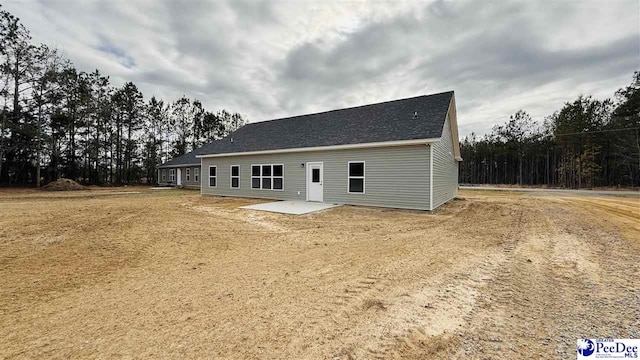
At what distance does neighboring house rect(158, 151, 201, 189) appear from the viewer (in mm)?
25639

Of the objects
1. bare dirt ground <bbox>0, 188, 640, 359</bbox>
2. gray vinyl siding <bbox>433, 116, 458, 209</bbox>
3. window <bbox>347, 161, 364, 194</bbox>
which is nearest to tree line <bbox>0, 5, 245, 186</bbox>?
bare dirt ground <bbox>0, 188, 640, 359</bbox>

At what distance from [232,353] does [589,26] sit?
15608 millimetres

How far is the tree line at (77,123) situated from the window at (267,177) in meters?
18.5

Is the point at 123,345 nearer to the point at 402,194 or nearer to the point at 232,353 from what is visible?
the point at 232,353

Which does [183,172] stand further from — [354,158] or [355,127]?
[354,158]

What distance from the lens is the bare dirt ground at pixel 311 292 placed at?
221 cm

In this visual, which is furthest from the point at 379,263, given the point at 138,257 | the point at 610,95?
the point at 610,95

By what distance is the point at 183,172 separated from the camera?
27141 millimetres

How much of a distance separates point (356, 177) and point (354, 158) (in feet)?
2.63

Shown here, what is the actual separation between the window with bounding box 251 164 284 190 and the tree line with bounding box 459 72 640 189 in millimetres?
31235

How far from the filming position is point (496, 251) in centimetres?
503

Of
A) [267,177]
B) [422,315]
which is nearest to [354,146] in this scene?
[267,177]

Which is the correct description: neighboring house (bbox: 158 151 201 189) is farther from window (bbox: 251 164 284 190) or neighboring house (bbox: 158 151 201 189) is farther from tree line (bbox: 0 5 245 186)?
window (bbox: 251 164 284 190)

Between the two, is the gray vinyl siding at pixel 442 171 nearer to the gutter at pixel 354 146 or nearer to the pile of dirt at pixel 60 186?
the gutter at pixel 354 146
